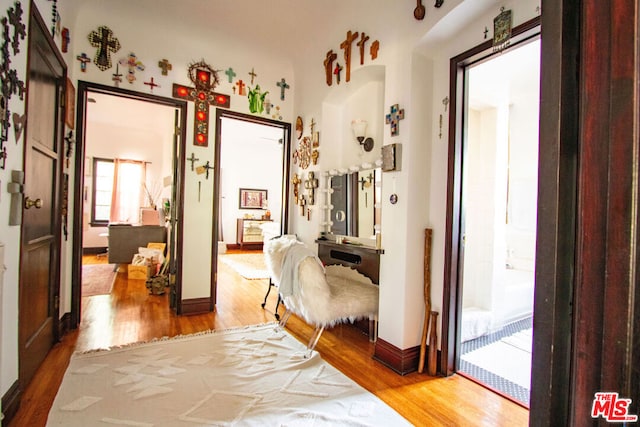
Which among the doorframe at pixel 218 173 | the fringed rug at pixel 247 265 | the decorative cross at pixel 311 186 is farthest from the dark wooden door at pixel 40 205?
the fringed rug at pixel 247 265

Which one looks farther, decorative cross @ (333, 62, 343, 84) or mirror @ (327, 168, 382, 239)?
decorative cross @ (333, 62, 343, 84)

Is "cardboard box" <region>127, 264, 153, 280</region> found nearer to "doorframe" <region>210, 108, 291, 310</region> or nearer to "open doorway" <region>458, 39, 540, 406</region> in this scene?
"doorframe" <region>210, 108, 291, 310</region>

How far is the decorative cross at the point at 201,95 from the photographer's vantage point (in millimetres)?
3279

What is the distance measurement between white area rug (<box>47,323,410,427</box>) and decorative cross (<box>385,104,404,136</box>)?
1780mm

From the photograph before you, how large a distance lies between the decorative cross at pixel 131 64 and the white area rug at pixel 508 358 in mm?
3942

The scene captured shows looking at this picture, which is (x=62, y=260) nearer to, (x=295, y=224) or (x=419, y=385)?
(x=295, y=224)

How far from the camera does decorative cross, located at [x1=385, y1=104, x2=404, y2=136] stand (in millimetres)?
2256

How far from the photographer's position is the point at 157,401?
1739mm

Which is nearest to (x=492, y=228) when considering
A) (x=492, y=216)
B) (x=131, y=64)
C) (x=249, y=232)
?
(x=492, y=216)

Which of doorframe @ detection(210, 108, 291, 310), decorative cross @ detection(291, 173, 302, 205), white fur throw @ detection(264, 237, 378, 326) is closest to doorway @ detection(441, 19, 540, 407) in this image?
white fur throw @ detection(264, 237, 378, 326)

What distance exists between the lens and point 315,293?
86.8 inches

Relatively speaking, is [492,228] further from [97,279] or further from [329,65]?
[97,279]

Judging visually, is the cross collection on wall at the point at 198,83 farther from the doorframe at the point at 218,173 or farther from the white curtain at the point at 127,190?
the white curtain at the point at 127,190

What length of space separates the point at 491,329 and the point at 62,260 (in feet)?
12.9
